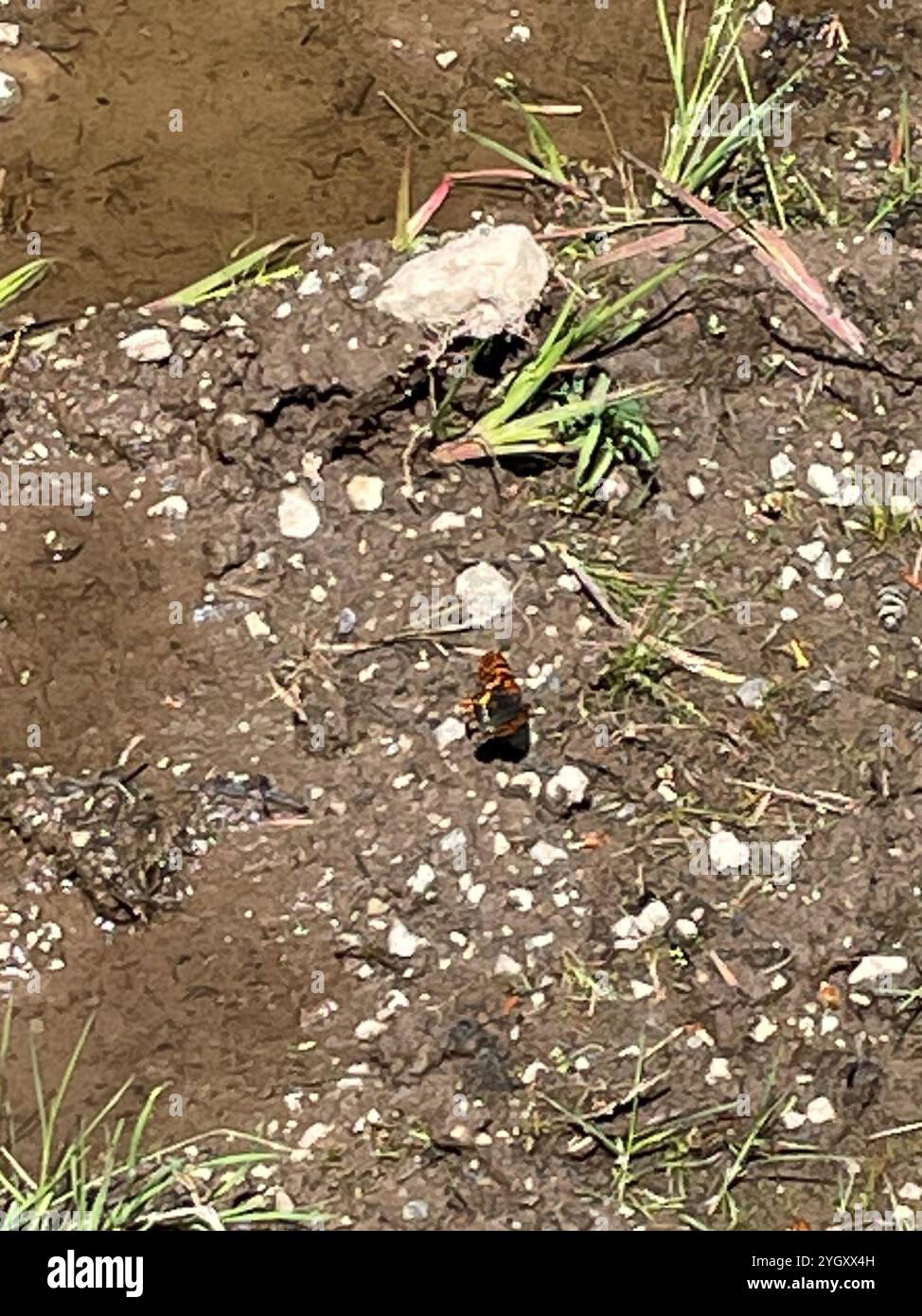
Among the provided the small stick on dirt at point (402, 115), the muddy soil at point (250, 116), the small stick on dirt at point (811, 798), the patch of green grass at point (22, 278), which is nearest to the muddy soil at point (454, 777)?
the small stick on dirt at point (811, 798)

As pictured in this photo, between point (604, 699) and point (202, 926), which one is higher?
point (604, 699)

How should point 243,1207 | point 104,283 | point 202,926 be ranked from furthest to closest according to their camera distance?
point 104,283 < point 202,926 < point 243,1207

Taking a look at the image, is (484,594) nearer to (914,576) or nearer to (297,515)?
(297,515)

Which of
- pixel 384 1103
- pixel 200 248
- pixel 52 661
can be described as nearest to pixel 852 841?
pixel 384 1103

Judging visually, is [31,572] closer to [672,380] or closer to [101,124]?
[101,124]

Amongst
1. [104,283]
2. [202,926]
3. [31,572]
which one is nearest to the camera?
[202,926]

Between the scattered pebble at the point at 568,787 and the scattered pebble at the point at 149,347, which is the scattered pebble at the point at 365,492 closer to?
the scattered pebble at the point at 149,347

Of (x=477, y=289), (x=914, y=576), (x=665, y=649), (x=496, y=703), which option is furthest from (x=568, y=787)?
(x=477, y=289)
